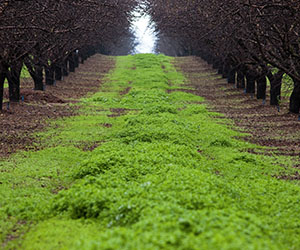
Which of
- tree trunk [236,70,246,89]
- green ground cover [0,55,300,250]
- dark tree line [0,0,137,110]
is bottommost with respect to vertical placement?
green ground cover [0,55,300,250]

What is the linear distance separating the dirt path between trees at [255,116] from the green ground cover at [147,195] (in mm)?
1647

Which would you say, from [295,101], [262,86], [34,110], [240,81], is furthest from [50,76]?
[295,101]

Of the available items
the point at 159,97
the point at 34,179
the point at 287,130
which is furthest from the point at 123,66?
the point at 34,179

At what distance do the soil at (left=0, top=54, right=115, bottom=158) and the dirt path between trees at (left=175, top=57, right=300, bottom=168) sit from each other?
9167 mm

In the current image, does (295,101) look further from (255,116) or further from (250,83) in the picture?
(250,83)

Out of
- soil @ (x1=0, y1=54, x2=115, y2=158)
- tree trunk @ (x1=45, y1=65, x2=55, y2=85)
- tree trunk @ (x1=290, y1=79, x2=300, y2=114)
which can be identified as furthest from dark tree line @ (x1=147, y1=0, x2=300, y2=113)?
tree trunk @ (x1=45, y1=65, x2=55, y2=85)

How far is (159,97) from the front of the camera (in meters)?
30.2

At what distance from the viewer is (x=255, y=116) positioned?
973 inches

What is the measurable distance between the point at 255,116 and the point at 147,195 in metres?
17.6

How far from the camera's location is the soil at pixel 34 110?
1603 cm

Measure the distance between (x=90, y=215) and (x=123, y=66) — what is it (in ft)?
171

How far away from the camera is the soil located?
631 inches

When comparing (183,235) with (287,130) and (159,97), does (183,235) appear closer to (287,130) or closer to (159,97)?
(287,130)

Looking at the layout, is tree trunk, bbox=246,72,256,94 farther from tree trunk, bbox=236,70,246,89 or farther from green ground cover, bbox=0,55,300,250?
green ground cover, bbox=0,55,300,250
